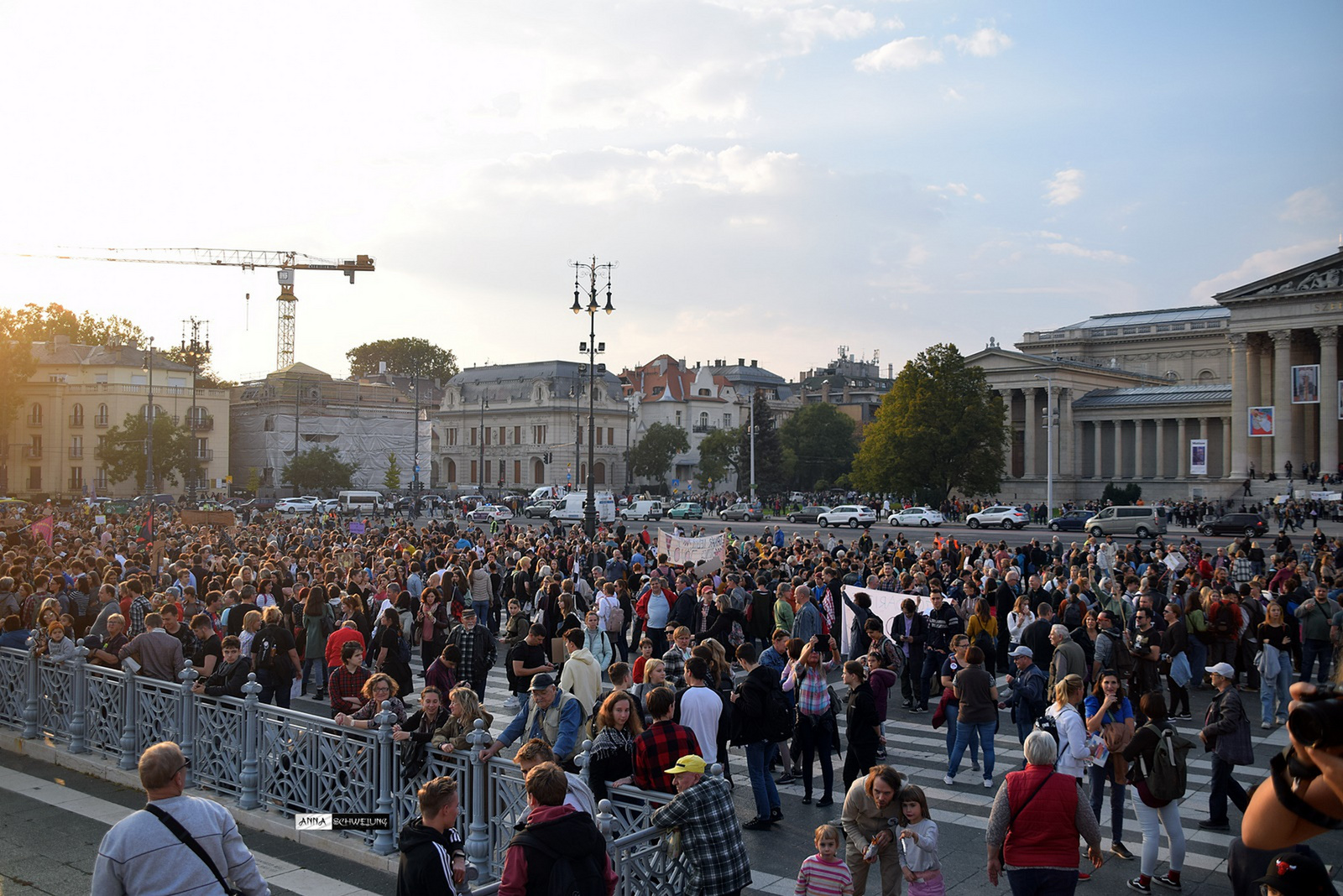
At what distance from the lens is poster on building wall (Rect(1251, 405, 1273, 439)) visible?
6316 cm

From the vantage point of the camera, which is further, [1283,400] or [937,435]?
[1283,400]

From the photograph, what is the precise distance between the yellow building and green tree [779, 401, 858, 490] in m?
52.0

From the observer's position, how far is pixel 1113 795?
8703mm

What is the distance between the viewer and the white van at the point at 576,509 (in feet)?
188

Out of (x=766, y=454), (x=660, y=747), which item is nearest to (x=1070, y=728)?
(x=660, y=747)

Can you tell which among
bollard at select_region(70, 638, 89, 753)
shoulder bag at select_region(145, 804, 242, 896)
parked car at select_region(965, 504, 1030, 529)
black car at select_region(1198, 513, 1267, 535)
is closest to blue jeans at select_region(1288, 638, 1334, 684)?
shoulder bag at select_region(145, 804, 242, 896)

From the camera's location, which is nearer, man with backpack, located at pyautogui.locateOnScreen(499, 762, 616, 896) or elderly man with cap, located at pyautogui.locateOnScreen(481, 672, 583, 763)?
man with backpack, located at pyautogui.locateOnScreen(499, 762, 616, 896)

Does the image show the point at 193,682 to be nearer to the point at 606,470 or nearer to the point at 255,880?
the point at 255,880

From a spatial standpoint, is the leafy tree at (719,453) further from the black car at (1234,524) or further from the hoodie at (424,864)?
the hoodie at (424,864)

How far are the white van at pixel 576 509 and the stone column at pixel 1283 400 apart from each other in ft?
154

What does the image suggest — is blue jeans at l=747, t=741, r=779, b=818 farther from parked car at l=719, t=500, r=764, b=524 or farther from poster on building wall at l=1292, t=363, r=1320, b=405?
poster on building wall at l=1292, t=363, r=1320, b=405

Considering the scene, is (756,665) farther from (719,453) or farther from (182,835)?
(719,453)

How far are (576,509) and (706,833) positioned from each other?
54907mm

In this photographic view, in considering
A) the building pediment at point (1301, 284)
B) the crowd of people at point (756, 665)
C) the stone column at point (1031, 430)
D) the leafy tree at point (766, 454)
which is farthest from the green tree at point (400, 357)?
the crowd of people at point (756, 665)
